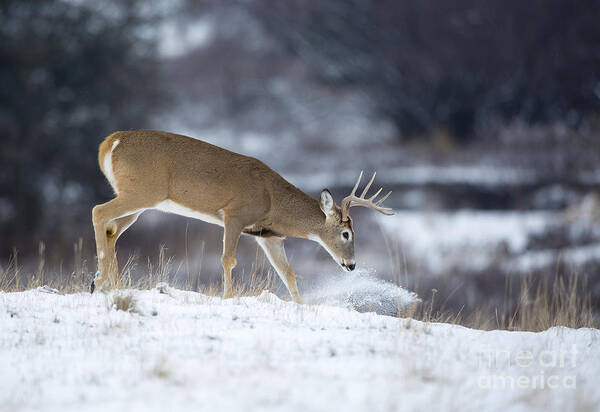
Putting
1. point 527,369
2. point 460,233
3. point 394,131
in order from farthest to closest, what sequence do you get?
point 394,131 < point 460,233 < point 527,369

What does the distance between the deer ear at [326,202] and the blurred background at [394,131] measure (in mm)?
5192

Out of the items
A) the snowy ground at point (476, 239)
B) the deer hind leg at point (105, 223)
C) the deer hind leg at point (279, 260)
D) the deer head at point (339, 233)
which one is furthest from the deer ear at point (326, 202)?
the snowy ground at point (476, 239)

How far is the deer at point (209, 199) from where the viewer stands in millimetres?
6613

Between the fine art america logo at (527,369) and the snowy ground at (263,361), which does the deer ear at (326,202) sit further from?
the fine art america logo at (527,369)

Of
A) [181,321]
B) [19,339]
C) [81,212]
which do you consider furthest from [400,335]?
[81,212]

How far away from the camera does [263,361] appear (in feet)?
13.9

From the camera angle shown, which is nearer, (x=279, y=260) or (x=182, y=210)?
(x=182, y=210)

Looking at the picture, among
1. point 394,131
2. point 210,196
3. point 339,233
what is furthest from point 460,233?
point 394,131

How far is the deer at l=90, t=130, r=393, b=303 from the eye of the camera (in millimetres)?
6613

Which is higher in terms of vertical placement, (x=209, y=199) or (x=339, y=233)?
(x=209, y=199)

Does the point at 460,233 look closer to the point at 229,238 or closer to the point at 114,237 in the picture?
the point at 229,238

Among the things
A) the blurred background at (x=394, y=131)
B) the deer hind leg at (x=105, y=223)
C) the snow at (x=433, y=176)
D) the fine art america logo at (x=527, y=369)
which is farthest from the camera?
the snow at (x=433, y=176)

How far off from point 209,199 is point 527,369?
3357 mm

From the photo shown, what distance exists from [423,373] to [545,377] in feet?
2.62
